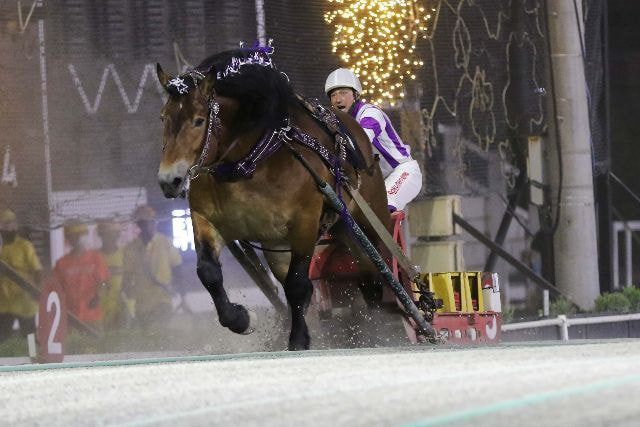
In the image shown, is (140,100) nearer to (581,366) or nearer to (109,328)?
(109,328)

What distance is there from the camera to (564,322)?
14.1 metres

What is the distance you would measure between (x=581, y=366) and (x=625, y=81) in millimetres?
12024

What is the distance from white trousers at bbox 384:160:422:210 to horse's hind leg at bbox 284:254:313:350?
1.78m

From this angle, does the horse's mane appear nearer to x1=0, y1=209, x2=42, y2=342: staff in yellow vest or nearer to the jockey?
the jockey

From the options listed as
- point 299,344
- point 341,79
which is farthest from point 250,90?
point 341,79

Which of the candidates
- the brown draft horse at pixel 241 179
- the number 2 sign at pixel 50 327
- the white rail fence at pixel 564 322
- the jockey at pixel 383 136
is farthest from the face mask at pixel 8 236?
the white rail fence at pixel 564 322

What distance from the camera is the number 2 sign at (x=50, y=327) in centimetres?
1159

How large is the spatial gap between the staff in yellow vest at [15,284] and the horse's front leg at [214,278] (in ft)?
9.86

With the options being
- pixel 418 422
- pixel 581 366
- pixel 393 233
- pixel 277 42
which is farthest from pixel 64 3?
pixel 418 422

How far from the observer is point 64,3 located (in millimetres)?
12156

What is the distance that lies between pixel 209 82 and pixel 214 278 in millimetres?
1176

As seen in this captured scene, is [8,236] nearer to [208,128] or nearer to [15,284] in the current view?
[15,284]

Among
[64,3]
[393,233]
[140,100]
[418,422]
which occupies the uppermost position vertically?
[64,3]

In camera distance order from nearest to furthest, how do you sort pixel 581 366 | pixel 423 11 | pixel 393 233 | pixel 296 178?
pixel 581 366 → pixel 296 178 → pixel 393 233 → pixel 423 11
